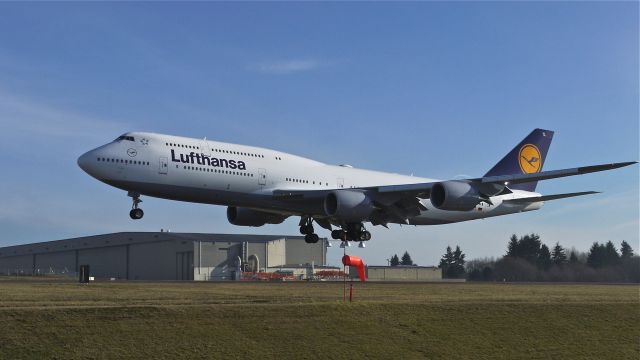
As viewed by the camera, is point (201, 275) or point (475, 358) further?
point (201, 275)

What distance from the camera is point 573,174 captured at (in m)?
48.0

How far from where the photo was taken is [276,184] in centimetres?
5138

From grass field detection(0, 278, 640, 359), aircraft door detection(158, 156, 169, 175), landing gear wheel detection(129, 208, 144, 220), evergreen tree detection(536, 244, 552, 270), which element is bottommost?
grass field detection(0, 278, 640, 359)

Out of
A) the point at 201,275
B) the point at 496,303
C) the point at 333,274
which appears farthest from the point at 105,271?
the point at 496,303

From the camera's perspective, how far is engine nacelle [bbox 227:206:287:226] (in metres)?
58.2

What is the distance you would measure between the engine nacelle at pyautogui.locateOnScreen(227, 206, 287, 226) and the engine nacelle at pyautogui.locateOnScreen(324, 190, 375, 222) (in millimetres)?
8262

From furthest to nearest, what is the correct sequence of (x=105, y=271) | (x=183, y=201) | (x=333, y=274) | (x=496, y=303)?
(x=105, y=271), (x=333, y=274), (x=183, y=201), (x=496, y=303)

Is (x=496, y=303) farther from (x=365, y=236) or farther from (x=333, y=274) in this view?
(x=333, y=274)

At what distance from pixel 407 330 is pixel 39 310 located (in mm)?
17702

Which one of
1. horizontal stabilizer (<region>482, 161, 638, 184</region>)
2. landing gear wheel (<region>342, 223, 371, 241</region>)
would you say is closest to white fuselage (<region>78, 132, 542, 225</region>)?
landing gear wheel (<region>342, 223, 371, 241</region>)

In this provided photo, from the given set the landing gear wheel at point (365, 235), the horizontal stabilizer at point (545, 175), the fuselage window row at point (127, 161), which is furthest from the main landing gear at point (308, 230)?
the fuselage window row at point (127, 161)

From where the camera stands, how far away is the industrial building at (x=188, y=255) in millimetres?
106250

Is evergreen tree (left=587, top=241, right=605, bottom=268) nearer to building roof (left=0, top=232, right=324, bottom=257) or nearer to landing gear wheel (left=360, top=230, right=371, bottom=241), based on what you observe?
building roof (left=0, top=232, right=324, bottom=257)

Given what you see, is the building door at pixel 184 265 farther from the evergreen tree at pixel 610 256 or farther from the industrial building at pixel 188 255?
the evergreen tree at pixel 610 256
